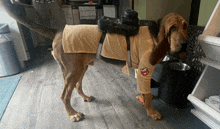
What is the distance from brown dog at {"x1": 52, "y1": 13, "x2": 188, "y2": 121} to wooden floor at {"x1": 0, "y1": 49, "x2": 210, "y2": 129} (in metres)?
0.11

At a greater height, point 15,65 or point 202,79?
point 202,79

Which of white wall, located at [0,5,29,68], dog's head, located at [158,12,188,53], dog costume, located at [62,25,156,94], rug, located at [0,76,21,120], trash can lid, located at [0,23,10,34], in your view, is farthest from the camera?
white wall, located at [0,5,29,68]

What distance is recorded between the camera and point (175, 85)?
4.25ft

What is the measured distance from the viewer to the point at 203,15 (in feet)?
3.87

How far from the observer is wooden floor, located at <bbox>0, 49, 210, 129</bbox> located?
3.97 feet

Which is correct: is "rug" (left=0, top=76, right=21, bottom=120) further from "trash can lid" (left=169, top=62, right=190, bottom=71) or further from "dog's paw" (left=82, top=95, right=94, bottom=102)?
"trash can lid" (left=169, top=62, right=190, bottom=71)

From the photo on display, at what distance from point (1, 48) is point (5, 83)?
1.86 feet

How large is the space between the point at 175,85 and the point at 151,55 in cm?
53

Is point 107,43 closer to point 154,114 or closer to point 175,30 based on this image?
point 175,30

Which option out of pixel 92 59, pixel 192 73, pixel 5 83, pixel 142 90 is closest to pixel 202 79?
pixel 192 73

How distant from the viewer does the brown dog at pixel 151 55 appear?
0.83 metres

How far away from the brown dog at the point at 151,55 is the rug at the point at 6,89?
856 millimetres

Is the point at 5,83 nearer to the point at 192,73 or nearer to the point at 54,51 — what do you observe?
the point at 54,51

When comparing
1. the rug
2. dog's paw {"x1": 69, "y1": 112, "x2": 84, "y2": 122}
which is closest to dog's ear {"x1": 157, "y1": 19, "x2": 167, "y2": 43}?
dog's paw {"x1": 69, "y1": 112, "x2": 84, "y2": 122}
